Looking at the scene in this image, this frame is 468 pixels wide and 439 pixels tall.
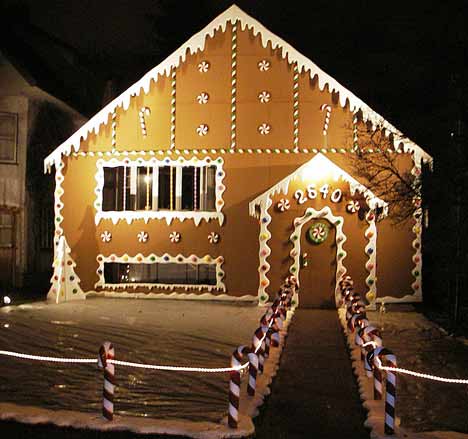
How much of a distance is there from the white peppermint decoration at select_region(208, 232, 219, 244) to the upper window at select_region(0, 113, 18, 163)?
28.5 feet

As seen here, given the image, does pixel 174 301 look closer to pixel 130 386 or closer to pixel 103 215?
pixel 103 215

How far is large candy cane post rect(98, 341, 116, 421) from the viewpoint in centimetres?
702

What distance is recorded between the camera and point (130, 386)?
341 inches

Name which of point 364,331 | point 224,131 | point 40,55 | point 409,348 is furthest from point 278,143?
point 40,55

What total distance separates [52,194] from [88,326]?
1083 centimetres

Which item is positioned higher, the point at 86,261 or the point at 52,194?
the point at 52,194

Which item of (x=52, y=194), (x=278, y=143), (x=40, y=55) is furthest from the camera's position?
(x=40, y=55)

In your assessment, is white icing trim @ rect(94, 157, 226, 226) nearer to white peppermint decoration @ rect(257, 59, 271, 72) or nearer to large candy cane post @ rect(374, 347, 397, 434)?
white peppermint decoration @ rect(257, 59, 271, 72)

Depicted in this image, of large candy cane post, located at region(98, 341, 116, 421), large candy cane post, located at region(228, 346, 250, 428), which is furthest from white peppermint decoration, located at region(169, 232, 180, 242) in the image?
large candy cane post, located at region(228, 346, 250, 428)

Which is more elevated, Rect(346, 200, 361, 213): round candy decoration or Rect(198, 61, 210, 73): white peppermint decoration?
Rect(198, 61, 210, 73): white peppermint decoration

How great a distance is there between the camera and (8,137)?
21859 mm

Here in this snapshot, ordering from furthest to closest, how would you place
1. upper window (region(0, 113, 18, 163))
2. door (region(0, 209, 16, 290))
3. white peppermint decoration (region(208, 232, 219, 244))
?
upper window (region(0, 113, 18, 163))
door (region(0, 209, 16, 290))
white peppermint decoration (region(208, 232, 219, 244))

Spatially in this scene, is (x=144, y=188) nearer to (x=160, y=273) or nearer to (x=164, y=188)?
(x=164, y=188)

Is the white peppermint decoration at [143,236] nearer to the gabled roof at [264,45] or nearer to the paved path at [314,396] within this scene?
the gabled roof at [264,45]
